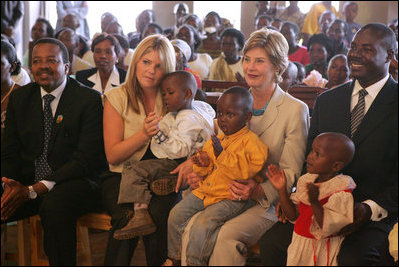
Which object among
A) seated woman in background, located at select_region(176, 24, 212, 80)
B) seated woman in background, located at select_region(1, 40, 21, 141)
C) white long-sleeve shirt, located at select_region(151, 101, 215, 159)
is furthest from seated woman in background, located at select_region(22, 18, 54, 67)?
white long-sleeve shirt, located at select_region(151, 101, 215, 159)

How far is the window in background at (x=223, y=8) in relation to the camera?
41.6ft

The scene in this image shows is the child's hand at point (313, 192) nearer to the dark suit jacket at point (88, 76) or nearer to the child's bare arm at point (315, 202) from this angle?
the child's bare arm at point (315, 202)

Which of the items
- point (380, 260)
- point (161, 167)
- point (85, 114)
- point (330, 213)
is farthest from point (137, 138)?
point (380, 260)

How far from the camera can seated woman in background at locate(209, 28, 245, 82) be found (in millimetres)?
6227

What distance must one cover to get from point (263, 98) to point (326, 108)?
0.32 m

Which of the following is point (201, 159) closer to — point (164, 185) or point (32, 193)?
point (164, 185)

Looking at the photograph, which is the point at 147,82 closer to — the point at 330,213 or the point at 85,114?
the point at 85,114

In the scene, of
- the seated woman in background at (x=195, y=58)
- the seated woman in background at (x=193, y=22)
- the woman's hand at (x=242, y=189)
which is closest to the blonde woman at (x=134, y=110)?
the woman's hand at (x=242, y=189)

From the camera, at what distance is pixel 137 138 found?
119 inches

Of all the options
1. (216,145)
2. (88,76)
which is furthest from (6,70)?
(216,145)

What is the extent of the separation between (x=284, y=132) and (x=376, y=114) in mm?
450

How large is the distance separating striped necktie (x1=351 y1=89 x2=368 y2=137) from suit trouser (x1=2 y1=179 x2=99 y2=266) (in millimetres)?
1458

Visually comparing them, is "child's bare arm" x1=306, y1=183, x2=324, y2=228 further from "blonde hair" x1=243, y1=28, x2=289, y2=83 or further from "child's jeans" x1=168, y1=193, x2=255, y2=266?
"blonde hair" x1=243, y1=28, x2=289, y2=83

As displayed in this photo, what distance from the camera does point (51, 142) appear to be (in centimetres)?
325
